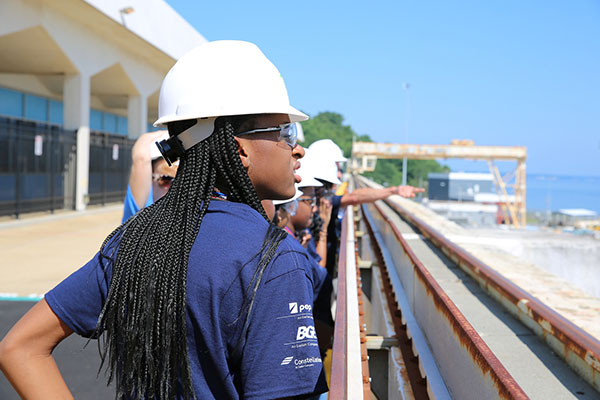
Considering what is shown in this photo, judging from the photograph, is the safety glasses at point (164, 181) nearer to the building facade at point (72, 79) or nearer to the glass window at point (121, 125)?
the building facade at point (72, 79)

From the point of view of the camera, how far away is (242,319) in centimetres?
133

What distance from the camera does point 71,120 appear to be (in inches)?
723

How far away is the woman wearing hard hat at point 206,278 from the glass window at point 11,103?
2054 cm

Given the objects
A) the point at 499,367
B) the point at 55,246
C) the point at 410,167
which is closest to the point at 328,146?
the point at 499,367

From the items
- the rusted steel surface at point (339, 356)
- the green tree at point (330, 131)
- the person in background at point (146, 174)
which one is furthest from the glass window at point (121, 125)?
the green tree at point (330, 131)

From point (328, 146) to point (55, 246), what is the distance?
7.42 metres

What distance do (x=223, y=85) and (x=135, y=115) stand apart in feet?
77.2

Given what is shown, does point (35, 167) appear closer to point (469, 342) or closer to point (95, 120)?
point (95, 120)

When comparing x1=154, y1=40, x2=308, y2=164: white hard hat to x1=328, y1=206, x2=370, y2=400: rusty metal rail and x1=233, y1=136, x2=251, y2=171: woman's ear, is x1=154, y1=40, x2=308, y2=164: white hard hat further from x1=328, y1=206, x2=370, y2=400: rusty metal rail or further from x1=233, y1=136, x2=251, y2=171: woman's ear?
x1=328, y1=206, x2=370, y2=400: rusty metal rail

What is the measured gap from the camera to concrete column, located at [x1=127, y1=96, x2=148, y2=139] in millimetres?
23594

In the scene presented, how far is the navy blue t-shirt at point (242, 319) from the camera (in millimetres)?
1312

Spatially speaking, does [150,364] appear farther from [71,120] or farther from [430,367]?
[71,120]

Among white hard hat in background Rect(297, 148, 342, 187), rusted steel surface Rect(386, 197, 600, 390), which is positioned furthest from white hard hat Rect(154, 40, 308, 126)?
white hard hat in background Rect(297, 148, 342, 187)

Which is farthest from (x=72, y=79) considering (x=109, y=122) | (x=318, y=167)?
(x=318, y=167)
